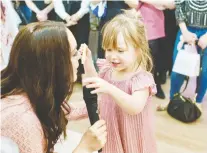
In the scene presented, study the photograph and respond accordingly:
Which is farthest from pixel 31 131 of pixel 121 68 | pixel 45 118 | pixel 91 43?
pixel 91 43

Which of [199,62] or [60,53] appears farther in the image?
[199,62]

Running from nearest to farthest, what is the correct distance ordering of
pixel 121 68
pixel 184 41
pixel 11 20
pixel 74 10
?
pixel 121 68, pixel 11 20, pixel 184 41, pixel 74 10

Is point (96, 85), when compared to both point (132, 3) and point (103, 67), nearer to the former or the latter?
point (103, 67)

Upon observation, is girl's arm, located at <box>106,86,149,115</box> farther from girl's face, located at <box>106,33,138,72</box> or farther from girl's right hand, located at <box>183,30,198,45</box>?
girl's right hand, located at <box>183,30,198,45</box>

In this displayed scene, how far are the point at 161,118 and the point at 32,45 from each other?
170 centimetres

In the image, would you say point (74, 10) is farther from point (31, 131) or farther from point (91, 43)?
point (31, 131)

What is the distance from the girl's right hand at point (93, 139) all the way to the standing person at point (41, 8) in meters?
1.93

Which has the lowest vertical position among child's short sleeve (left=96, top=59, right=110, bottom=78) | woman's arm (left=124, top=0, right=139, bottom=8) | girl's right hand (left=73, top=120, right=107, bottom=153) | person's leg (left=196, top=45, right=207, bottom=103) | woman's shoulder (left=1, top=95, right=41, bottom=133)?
person's leg (left=196, top=45, right=207, bottom=103)

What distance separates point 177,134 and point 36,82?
1488 millimetres

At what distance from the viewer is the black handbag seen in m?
2.42

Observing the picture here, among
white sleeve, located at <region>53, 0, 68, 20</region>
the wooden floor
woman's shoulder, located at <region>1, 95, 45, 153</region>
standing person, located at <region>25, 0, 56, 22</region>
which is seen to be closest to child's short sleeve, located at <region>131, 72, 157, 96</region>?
woman's shoulder, located at <region>1, 95, 45, 153</region>

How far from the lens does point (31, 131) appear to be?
995 millimetres

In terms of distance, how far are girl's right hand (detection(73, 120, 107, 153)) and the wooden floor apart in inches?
34.7

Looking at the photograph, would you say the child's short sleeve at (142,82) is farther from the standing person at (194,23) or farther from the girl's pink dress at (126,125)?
the standing person at (194,23)
